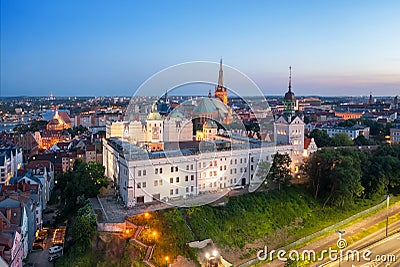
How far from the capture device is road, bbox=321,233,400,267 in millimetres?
25312

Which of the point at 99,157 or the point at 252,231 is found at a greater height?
the point at 99,157

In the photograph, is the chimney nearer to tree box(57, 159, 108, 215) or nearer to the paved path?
tree box(57, 159, 108, 215)

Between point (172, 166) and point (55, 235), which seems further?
point (172, 166)

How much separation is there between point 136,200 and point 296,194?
52.6 feet

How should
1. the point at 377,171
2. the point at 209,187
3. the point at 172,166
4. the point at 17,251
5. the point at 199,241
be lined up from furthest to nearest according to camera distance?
the point at 377,171 < the point at 209,187 < the point at 172,166 < the point at 199,241 < the point at 17,251

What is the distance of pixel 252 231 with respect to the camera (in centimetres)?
3050

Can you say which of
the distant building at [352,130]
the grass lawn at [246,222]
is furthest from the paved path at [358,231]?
the distant building at [352,130]

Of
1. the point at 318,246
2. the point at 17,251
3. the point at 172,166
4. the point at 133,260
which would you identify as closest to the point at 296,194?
the point at 318,246

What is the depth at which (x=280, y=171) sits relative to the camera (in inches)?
1430

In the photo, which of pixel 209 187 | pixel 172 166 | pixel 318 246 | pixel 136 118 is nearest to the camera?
pixel 318 246

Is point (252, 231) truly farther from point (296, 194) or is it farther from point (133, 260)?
point (133, 260)

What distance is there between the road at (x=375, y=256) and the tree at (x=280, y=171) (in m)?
9.99

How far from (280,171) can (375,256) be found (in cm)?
1208

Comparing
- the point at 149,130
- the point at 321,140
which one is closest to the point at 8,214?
the point at 149,130
